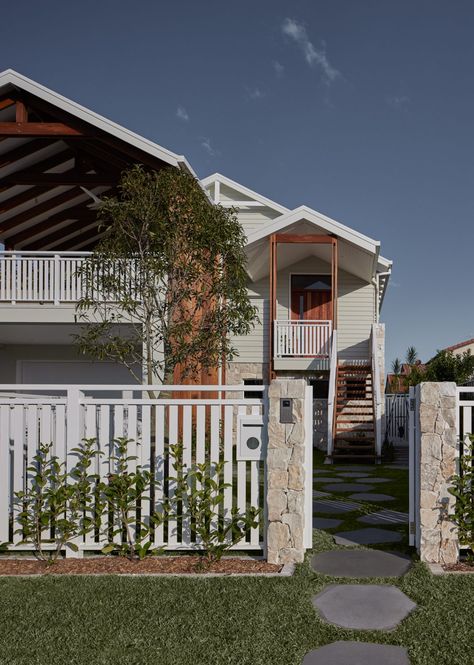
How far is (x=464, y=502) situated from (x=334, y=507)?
303 cm

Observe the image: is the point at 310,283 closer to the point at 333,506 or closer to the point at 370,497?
the point at 370,497

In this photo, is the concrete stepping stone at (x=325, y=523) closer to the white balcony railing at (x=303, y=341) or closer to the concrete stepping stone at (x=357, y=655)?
the concrete stepping stone at (x=357, y=655)

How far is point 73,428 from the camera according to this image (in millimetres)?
5387

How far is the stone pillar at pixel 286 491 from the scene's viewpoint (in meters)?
5.16

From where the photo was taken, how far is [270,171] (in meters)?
22.3

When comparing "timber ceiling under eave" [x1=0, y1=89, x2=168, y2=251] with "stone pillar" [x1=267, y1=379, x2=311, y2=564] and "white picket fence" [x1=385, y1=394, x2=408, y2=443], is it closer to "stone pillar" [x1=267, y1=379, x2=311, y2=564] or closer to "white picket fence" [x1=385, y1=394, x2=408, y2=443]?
"stone pillar" [x1=267, y1=379, x2=311, y2=564]

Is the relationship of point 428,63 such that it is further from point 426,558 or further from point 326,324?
point 426,558

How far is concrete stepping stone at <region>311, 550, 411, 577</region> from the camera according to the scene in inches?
193

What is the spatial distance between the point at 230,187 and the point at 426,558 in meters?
15.3

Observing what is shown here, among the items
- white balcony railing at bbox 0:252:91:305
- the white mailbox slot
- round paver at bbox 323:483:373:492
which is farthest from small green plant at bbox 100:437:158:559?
white balcony railing at bbox 0:252:91:305

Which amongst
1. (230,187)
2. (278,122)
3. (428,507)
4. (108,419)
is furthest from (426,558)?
(278,122)

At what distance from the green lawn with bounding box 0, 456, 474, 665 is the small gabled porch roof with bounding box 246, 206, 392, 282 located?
11.7 metres

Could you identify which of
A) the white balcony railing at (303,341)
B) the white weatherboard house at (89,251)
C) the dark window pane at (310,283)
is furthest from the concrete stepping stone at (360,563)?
the dark window pane at (310,283)

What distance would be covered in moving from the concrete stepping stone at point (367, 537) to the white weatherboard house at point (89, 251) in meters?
7.39
